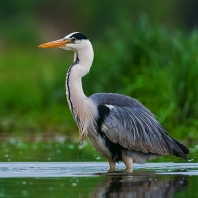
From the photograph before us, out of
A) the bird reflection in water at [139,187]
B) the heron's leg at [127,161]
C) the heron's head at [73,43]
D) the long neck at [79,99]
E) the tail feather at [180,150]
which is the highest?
the heron's head at [73,43]

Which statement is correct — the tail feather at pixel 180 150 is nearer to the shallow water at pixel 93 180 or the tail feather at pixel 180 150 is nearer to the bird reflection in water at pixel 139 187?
the shallow water at pixel 93 180

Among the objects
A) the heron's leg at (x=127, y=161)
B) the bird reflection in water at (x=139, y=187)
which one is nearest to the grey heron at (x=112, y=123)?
the heron's leg at (x=127, y=161)

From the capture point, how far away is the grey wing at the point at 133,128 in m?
10.0

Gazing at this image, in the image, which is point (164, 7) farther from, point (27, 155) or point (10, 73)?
point (27, 155)

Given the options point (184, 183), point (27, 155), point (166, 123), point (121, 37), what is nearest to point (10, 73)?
point (121, 37)

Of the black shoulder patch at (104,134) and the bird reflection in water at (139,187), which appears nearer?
the bird reflection in water at (139,187)

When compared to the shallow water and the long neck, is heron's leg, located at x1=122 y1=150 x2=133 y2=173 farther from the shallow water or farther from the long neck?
the long neck

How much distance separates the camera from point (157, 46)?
1482 cm

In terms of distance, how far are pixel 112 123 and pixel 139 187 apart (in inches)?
74.9

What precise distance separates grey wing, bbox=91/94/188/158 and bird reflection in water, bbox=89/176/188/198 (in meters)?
0.99

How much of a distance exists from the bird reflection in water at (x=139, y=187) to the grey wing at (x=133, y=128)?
99 cm

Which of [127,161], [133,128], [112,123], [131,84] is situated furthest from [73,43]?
[131,84]

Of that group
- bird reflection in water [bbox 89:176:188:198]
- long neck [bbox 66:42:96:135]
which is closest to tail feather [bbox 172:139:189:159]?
long neck [bbox 66:42:96:135]

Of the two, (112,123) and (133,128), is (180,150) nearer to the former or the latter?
(133,128)
